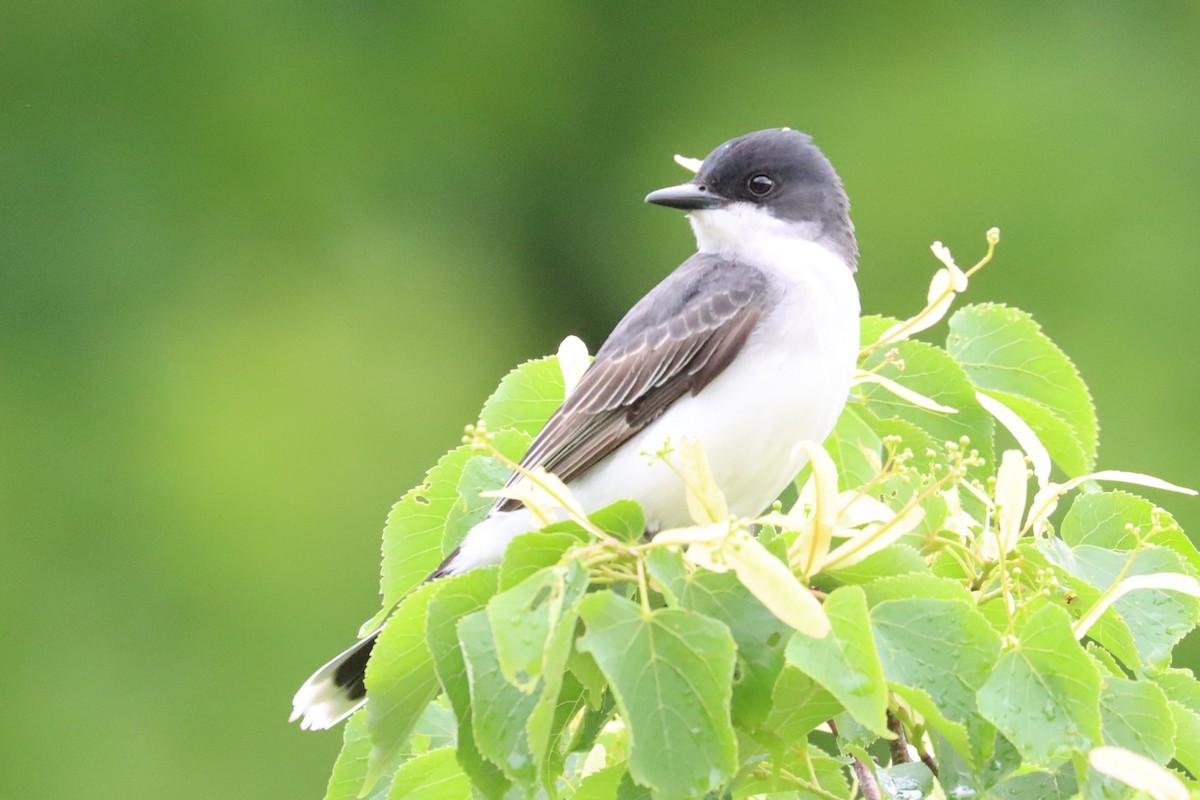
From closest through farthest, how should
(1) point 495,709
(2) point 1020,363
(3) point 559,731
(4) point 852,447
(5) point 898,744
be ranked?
1. (1) point 495,709
2. (3) point 559,731
3. (5) point 898,744
4. (2) point 1020,363
5. (4) point 852,447

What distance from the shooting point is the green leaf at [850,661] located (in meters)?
1.87

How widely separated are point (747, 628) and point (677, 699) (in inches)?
6.8

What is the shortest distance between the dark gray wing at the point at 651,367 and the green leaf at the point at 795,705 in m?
1.18

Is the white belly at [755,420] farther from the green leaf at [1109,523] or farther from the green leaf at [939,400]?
the green leaf at [1109,523]

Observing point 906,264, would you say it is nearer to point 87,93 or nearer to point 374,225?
point 374,225

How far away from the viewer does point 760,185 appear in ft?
12.6

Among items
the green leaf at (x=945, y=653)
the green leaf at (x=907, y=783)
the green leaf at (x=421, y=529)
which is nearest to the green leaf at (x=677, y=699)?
the green leaf at (x=945, y=653)

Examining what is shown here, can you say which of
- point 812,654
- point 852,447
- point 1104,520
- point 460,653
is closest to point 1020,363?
point 852,447

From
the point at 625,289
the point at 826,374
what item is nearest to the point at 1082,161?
the point at 625,289

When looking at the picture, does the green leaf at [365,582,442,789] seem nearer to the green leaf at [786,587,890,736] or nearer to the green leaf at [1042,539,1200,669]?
the green leaf at [786,587,890,736]

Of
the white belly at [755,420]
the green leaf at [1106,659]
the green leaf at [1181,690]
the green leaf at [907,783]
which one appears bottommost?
the green leaf at [1181,690]

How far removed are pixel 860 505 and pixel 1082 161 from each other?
5.06m

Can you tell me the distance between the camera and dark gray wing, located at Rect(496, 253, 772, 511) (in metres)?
3.27

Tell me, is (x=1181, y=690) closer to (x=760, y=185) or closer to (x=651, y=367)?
(x=651, y=367)
